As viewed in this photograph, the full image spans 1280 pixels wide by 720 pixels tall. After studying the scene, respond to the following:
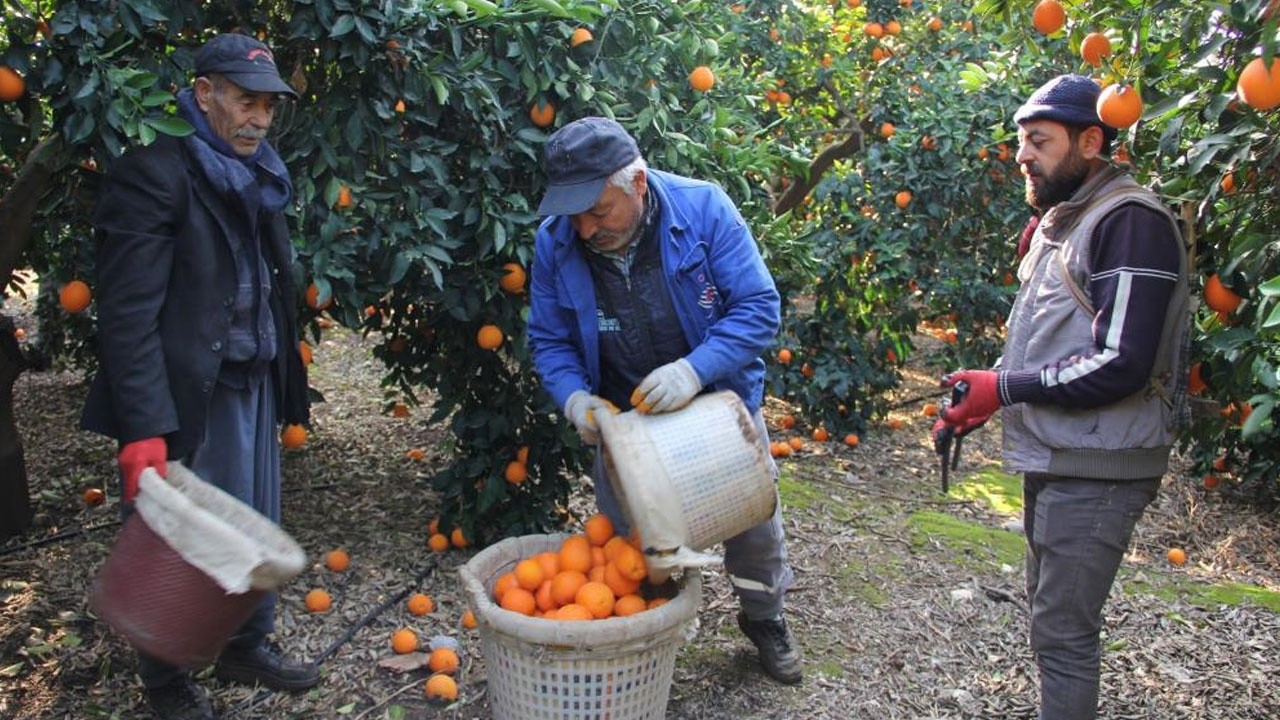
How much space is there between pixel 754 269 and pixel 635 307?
36 centimetres

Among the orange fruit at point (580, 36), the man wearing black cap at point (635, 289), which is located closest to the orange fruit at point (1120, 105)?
the man wearing black cap at point (635, 289)

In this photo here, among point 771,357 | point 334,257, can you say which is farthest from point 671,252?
point 771,357

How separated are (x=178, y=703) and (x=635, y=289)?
1855 mm

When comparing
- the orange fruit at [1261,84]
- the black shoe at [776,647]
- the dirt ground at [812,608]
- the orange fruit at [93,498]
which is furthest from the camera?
the orange fruit at [93,498]

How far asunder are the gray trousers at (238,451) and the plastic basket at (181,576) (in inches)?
19.1

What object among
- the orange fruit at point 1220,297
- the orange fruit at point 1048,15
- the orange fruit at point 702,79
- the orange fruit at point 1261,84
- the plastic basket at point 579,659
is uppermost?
the orange fruit at point 1048,15

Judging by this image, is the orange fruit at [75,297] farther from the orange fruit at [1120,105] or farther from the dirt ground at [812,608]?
the orange fruit at [1120,105]

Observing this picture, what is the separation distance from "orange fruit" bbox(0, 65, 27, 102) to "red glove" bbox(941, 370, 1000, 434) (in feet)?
8.33

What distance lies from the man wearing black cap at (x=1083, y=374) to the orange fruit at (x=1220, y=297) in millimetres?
181

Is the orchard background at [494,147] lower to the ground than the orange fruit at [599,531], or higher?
higher

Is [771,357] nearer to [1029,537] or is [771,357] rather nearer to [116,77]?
[1029,537]

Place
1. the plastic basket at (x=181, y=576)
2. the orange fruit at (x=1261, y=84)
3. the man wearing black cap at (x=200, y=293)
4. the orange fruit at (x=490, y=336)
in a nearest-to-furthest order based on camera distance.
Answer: the orange fruit at (x=1261, y=84), the plastic basket at (x=181, y=576), the man wearing black cap at (x=200, y=293), the orange fruit at (x=490, y=336)

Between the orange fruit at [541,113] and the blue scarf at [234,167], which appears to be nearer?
the blue scarf at [234,167]

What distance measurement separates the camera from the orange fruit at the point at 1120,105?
2484 millimetres
